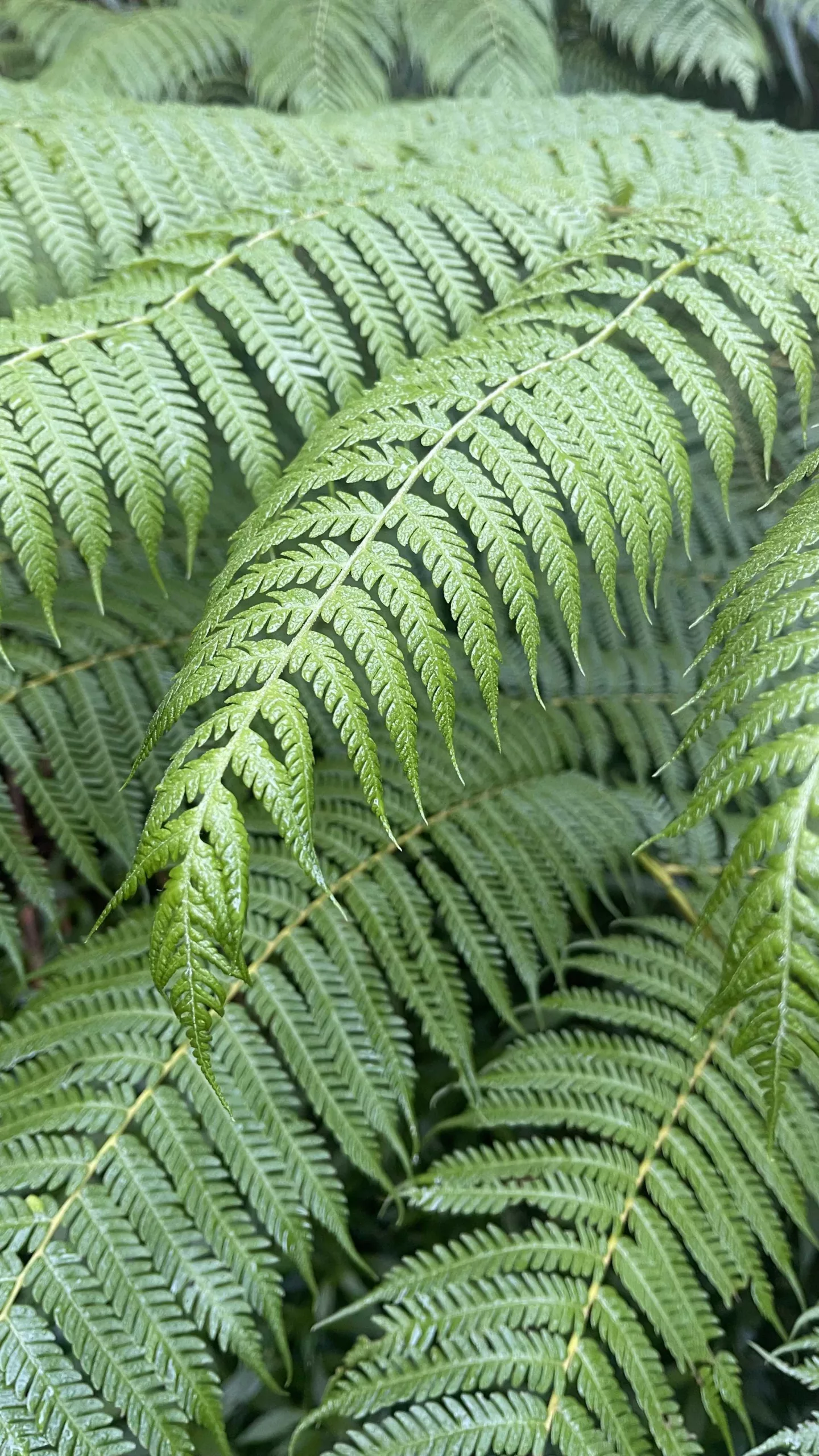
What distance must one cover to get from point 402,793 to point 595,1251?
626 millimetres

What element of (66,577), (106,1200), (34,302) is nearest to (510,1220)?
(106,1200)

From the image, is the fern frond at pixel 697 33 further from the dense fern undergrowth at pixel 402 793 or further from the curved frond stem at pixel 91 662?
the curved frond stem at pixel 91 662

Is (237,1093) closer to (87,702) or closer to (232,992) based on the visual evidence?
(232,992)

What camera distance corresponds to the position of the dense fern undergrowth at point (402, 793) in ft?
2.61

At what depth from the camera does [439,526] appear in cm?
83

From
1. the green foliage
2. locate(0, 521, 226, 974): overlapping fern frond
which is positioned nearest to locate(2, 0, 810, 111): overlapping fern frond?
locate(0, 521, 226, 974): overlapping fern frond

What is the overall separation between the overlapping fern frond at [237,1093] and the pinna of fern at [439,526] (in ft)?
1.10

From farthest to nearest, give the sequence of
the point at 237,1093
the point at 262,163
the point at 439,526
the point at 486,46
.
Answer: the point at 486,46, the point at 262,163, the point at 237,1093, the point at 439,526

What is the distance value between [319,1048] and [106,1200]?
0.27m

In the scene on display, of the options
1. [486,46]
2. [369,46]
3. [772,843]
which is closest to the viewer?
[772,843]

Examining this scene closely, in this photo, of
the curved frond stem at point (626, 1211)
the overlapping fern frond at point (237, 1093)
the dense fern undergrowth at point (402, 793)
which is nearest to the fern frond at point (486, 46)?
the dense fern undergrowth at point (402, 793)

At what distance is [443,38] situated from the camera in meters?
2.04

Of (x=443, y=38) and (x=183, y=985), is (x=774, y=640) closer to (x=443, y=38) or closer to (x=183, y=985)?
(x=183, y=985)

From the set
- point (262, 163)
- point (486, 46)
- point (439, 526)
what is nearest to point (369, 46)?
point (486, 46)
